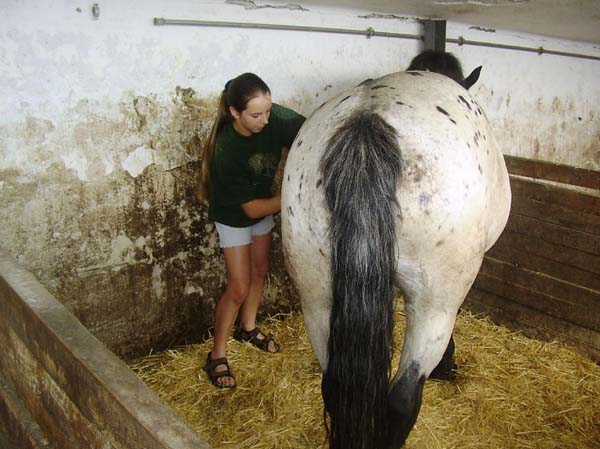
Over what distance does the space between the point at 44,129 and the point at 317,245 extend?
161cm

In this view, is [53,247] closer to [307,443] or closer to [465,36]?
[307,443]

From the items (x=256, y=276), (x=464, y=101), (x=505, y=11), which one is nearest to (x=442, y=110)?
(x=464, y=101)

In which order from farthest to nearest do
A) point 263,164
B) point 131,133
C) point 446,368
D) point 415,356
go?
point 446,368
point 131,133
point 263,164
point 415,356

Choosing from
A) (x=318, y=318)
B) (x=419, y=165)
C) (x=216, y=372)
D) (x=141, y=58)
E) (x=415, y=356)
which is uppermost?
(x=141, y=58)

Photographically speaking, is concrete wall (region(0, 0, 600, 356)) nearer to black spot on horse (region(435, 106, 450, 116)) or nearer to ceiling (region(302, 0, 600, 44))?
ceiling (region(302, 0, 600, 44))

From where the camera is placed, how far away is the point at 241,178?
8.13ft

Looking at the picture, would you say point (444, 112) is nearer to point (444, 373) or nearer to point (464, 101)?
point (464, 101)

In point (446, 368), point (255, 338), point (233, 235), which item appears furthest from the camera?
point (255, 338)

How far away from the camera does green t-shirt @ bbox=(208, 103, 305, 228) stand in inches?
96.8

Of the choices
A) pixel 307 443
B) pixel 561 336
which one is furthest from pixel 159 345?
pixel 561 336

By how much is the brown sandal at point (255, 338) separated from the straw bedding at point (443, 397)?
54 millimetres

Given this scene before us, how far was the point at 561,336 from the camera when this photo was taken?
127 inches

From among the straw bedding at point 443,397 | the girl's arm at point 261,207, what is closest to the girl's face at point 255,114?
the girl's arm at point 261,207

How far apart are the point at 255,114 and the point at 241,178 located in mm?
323
